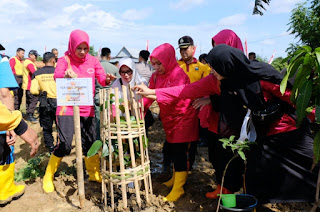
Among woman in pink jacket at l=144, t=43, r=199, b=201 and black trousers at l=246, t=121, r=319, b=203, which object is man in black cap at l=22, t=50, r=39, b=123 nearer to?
woman in pink jacket at l=144, t=43, r=199, b=201

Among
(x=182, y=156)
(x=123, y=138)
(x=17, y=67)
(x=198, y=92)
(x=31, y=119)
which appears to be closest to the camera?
(x=123, y=138)

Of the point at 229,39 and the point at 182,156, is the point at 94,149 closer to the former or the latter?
the point at 182,156

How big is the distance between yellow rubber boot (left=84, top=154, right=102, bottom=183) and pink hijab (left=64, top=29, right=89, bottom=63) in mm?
1403

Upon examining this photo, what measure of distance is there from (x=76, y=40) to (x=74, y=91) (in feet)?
2.55

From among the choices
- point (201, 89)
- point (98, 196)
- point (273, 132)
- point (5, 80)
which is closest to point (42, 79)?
point (5, 80)

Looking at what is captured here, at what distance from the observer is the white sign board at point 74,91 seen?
292cm

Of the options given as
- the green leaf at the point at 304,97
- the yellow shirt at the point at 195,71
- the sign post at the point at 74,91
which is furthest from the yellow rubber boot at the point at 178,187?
the green leaf at the point at 304,97

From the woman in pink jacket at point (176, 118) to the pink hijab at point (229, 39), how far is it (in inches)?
25.6

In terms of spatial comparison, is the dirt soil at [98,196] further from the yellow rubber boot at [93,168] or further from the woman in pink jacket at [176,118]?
the woman in pink jacket at [176,118]

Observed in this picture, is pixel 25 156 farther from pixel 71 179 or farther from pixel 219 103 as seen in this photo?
pixel 219 103

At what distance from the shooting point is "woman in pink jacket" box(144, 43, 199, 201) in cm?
330

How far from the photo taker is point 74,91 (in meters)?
2.94

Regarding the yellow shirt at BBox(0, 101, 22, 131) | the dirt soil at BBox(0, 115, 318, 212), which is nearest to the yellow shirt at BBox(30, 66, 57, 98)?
the dirt soil at BBox(0, 115, 318, 212)

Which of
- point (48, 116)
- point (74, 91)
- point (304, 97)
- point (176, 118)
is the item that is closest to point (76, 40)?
point (74, 91)
